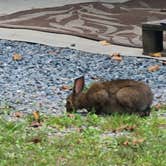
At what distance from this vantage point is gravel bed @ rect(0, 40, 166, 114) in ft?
23.8

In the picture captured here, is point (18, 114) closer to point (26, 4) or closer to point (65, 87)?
point (65, 87)

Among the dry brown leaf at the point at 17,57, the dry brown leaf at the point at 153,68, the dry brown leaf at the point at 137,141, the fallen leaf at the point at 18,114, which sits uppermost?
the dry brown leaf at the point at 17,57

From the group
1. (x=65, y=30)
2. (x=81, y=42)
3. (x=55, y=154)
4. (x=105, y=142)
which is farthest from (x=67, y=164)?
(x=65, y=30)

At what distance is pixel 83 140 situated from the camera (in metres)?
5.46

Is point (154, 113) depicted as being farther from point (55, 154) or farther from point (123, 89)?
point (55, 154)

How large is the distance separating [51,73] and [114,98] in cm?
220

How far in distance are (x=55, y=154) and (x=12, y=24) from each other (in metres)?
6.62

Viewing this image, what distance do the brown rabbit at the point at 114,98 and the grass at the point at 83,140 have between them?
149 millimetres

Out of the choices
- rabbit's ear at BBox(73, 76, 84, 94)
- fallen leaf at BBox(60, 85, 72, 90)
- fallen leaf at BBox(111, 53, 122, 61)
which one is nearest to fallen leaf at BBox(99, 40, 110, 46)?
fallen leaf at BBox(111, 53, 122, 61)

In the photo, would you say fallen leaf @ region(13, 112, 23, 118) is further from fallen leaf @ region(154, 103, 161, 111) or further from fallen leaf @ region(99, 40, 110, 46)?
fallen leaf @ region(99, 40, 110, 46)

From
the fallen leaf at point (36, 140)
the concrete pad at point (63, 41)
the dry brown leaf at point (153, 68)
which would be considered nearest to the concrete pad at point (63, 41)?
the concrete pad at point (63, 41)

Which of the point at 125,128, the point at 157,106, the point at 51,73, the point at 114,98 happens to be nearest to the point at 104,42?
the point at 51,73

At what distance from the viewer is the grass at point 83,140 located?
16.4 feet

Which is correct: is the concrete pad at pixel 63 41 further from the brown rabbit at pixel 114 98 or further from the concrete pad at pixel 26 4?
the brown rabbit at pixel 114 98
